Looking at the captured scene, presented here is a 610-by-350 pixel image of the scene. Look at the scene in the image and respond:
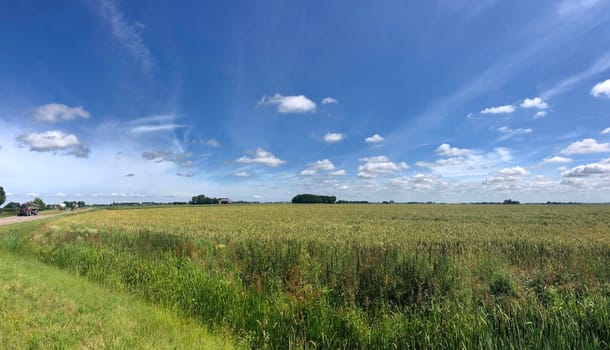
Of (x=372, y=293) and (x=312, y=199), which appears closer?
(x=372, y=293)

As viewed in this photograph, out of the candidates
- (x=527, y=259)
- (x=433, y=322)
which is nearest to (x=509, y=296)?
(x=433, y=322)

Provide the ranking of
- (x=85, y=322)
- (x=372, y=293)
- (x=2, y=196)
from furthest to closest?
(x=2, y=196) < (x=372, y=293) < (x=85, y=322)

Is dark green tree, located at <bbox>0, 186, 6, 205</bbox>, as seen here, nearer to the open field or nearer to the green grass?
the open field

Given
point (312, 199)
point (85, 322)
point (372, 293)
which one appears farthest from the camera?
point (312, 199)

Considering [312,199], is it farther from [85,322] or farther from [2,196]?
[85,322]

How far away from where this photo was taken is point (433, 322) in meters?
5.47

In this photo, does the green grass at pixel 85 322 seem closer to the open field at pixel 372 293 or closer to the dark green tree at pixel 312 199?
the open field at pixel 372 293

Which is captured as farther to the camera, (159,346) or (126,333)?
(126,333)

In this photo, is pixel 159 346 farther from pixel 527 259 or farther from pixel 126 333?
pixel 527 259

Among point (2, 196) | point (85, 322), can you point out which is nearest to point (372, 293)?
point (85, 322)

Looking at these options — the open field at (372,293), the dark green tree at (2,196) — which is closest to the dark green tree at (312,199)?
Answer: the dark green tree at (2,196)

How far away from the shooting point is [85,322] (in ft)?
17.9

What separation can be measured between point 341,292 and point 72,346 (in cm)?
514

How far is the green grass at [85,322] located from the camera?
472cm
